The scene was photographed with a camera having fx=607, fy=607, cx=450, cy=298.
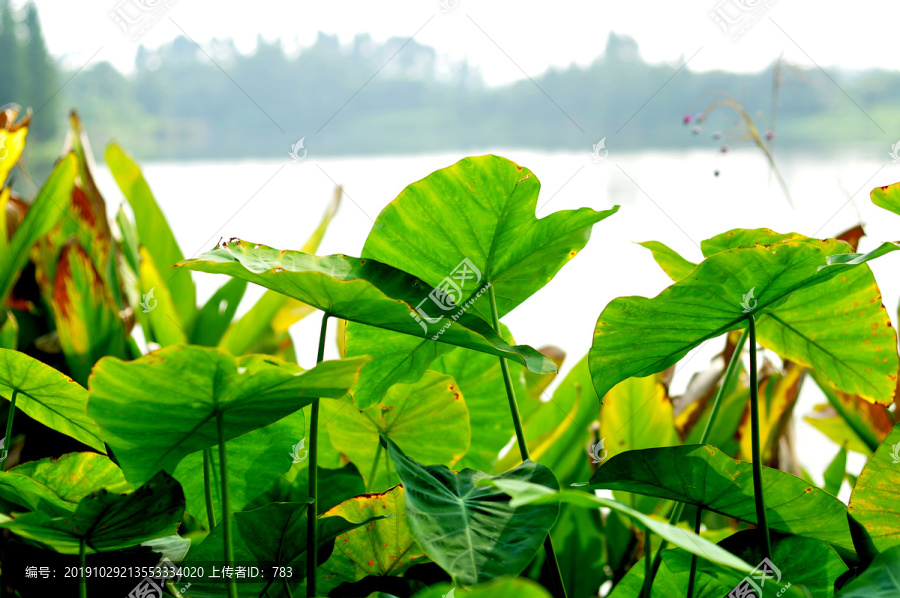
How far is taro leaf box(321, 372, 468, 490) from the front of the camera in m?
0.41

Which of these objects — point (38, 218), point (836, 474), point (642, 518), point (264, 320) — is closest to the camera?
point (642, 518)

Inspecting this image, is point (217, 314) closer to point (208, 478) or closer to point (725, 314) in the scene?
point (208, 478)

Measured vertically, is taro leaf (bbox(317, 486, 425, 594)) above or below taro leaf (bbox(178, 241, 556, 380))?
below

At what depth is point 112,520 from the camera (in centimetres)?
31

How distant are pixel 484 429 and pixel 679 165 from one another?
2.79 meters

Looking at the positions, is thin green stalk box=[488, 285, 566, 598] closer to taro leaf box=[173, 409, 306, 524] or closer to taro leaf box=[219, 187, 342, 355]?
taro leaf box=[173, 409, 306, 524]

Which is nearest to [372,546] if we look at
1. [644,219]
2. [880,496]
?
[880,496]

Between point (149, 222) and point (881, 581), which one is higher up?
point (149, 222)

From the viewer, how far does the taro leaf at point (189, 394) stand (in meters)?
0.25

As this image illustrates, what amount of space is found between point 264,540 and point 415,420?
13 cm

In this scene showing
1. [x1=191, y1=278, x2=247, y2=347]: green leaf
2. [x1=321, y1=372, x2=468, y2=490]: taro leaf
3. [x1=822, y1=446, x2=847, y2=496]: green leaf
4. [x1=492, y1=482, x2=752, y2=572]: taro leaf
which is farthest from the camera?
[x1=191, y1=278, x2=247, y2=347]: green leaf

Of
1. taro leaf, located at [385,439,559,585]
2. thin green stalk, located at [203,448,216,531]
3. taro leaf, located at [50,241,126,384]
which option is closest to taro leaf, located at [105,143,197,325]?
taro leaf, located at [50,241,126,384]

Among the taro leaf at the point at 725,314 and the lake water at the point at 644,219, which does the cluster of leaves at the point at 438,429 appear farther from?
the lake water at the point at 644,219

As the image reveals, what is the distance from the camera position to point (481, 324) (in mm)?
311
